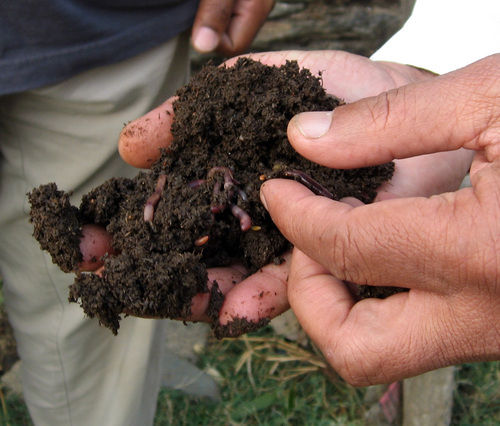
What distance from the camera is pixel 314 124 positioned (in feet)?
6.03

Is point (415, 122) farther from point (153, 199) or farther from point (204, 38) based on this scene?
point (204, 38)

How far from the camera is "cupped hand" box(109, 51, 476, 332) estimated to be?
2107 mm

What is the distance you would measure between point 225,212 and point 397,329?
2.71 ft

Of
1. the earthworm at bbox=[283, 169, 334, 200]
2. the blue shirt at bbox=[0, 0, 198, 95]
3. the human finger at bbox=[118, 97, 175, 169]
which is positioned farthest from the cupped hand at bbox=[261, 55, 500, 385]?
the blue shirt at bbox=[0, 0, 198, 95]

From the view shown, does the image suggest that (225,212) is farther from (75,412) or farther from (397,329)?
(75,412)

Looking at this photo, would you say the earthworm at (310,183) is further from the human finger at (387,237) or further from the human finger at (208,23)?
the human finger at (208,23)

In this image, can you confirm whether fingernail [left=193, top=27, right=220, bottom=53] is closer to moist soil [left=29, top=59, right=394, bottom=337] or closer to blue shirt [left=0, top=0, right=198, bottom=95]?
blue shirt [left=0, top=0, right=198, bottom=95]

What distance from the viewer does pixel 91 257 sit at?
207 centimetres

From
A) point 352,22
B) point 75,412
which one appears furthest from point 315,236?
point 352,22

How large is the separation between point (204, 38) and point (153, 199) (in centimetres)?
121

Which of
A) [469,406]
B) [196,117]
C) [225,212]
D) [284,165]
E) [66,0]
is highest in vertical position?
[66,0]

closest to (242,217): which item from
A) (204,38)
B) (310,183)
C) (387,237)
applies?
(310,183)

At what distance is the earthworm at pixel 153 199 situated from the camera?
6.63 ft

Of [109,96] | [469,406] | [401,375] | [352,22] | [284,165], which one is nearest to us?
[401,375]
